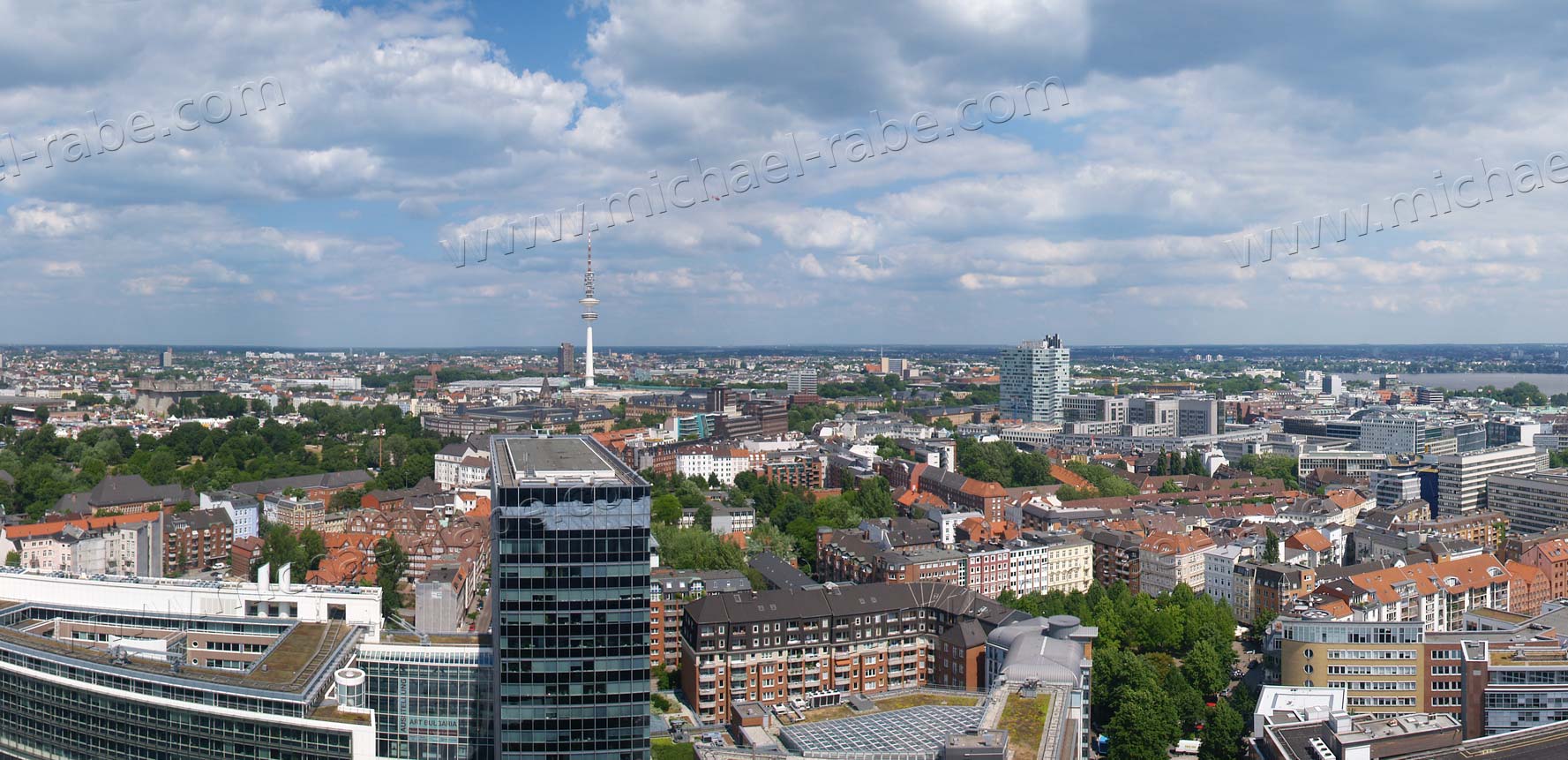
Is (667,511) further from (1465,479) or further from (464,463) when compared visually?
(1465,479)

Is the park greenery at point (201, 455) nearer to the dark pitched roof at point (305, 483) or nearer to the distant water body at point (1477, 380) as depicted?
the dark pitched roof at point (305, 483)

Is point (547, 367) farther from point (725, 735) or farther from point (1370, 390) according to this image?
point (725, 735)

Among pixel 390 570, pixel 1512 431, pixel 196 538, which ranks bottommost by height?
pixel 196 538

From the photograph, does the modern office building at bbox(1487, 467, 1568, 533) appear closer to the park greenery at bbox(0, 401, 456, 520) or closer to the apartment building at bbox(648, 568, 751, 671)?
the apartment building at bbox(648, 568, 751, 671)

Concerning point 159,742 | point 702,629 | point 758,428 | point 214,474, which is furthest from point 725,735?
point 758,428

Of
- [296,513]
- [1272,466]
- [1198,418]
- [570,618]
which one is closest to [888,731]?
[570,618]
